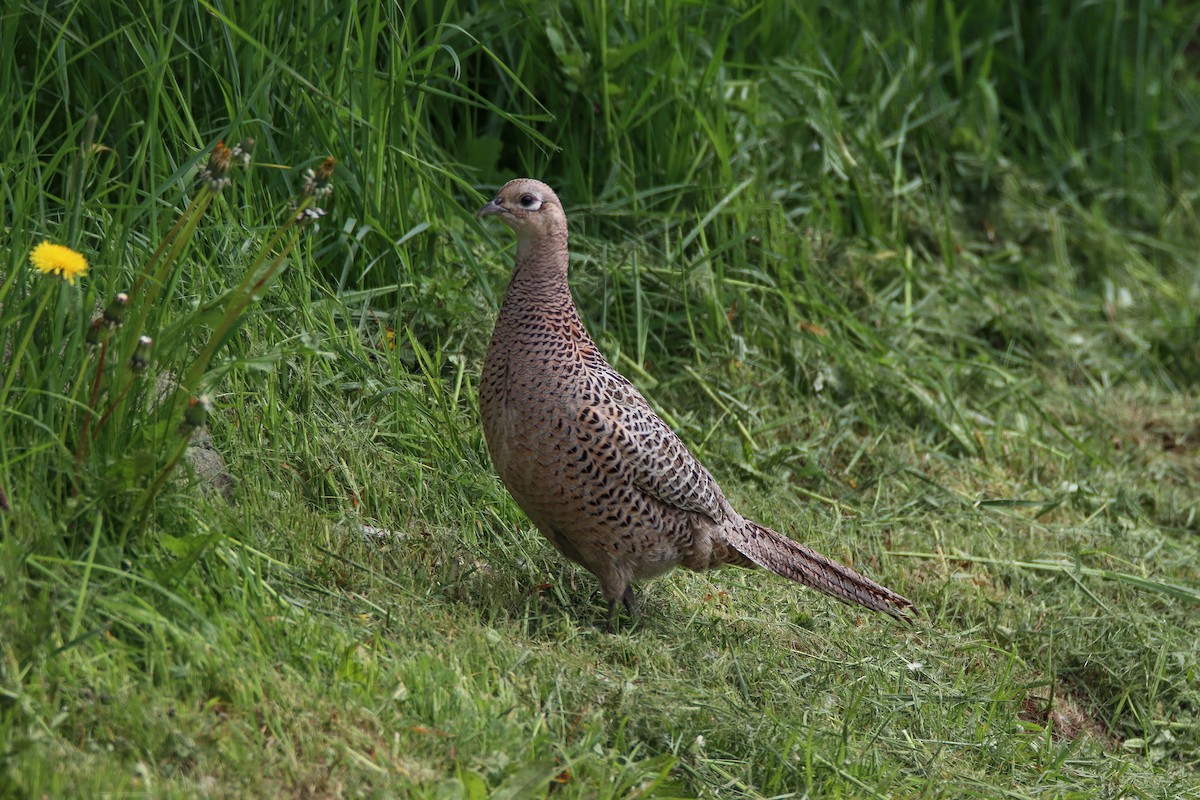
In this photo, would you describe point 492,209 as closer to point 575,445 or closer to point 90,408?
point 575,445

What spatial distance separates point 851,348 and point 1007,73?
2537mm

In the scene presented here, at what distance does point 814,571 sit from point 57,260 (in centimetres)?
235

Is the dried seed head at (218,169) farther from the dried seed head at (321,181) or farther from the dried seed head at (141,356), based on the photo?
the dried seed head at (141,356)

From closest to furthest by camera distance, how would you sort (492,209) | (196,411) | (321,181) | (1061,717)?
(196,411), (321,181), (492,209), (1061,717)

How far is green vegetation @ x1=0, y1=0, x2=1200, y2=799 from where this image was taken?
3.04 m

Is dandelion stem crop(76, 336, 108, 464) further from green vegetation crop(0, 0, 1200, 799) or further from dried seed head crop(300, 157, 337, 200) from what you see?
dried seed head crop(300, 157, 337, 200)

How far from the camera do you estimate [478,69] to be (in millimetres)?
5277

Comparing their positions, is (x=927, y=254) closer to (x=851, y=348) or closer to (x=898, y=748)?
(x=851, y=348)

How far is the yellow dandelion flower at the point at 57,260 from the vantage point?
9.90 feet

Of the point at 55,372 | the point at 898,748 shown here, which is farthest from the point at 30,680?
the point at 898,748

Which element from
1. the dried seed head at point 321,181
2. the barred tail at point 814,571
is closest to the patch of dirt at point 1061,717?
the barred tail at point 814,571

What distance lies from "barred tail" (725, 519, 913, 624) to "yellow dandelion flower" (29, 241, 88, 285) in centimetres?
204

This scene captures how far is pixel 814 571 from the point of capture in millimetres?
4199

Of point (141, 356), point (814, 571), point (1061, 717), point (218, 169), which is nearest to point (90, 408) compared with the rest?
point (141, 356)
